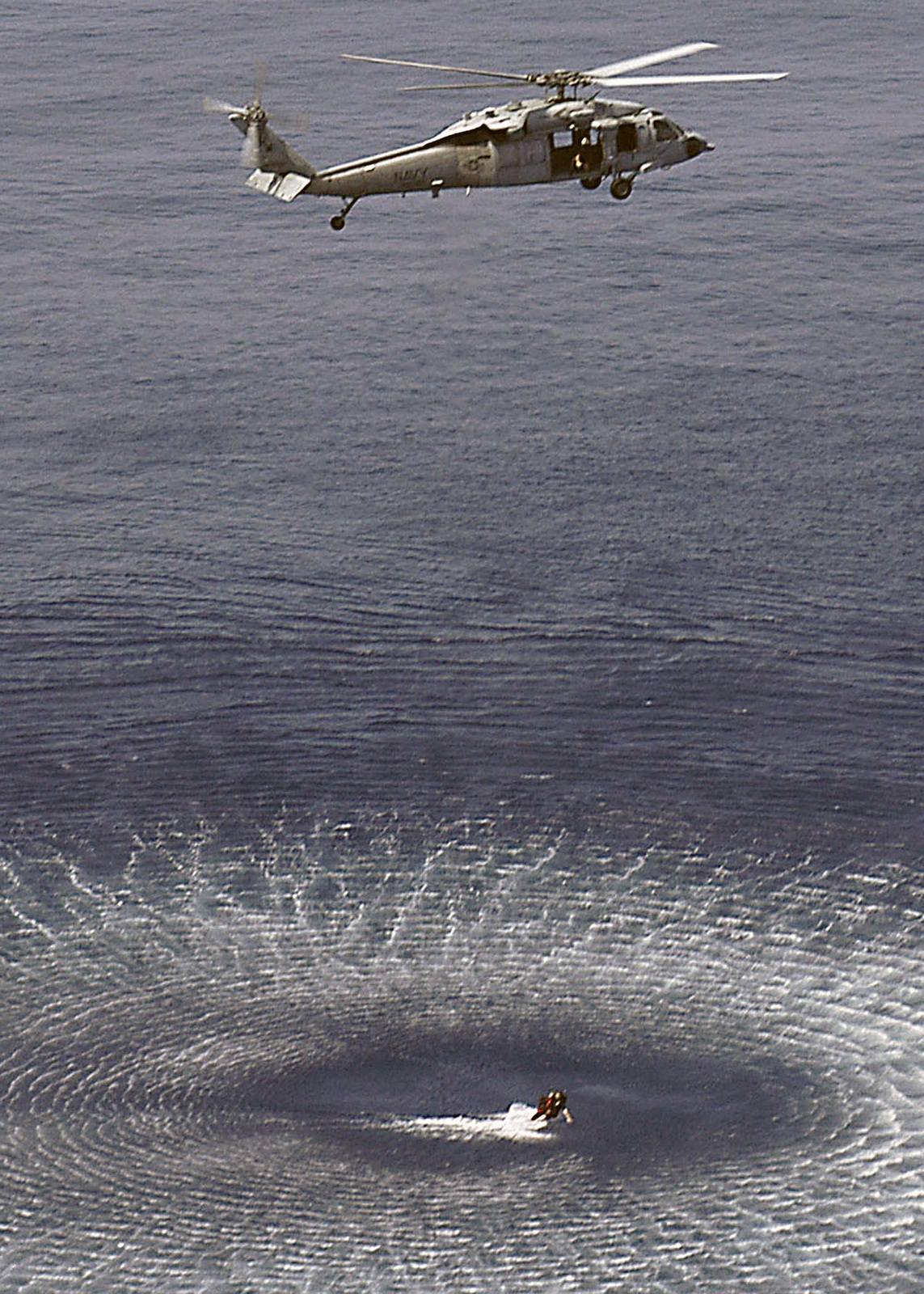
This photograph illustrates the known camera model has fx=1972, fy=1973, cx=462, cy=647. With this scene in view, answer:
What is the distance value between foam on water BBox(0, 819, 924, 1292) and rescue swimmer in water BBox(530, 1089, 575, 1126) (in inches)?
59.5

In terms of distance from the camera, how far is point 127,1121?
148625 mm

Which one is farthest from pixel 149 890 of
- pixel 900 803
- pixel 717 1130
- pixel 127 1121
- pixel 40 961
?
pixel 900 803

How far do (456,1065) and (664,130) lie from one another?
7220 cm

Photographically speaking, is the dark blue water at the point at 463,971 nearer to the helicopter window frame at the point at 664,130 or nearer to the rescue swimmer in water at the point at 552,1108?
the rescue swimmer in water at the point at 552,1108

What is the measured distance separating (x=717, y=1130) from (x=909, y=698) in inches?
2436

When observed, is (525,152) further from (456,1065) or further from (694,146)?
(456,1065)

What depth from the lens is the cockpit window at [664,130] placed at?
14088 cm

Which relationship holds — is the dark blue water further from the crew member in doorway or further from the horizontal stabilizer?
the horizontal stabilizer

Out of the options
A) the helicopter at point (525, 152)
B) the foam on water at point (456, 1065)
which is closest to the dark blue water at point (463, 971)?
the foam on water at point (456, 1065)

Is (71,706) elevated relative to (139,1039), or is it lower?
elevated

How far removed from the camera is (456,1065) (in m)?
154

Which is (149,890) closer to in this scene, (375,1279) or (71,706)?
(71,706)

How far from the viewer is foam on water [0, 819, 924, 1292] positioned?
457 ft

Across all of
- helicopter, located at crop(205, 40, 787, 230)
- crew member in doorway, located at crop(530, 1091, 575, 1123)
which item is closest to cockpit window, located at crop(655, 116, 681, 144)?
helicopter, located at crop(205, 40, 787, 230)
